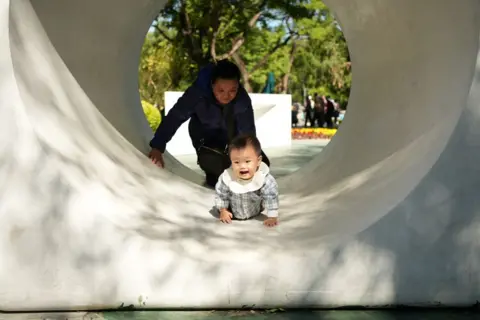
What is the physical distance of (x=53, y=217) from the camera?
9.09 feet

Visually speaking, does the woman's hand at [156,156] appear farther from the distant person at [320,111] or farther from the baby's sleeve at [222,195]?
the distant person at [320,111]

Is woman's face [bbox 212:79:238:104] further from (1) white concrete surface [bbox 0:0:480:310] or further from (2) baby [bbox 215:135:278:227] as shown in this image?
(1) white concrete surface [bbox 0:0:480:310]

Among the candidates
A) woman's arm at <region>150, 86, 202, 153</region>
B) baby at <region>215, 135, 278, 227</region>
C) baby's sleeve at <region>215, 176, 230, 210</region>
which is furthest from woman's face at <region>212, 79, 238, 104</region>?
baby's sleeve at <region>215, 176, 230, 210</region>

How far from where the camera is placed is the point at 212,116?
5219 mm

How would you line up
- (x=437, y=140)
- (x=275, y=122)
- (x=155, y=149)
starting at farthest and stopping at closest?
(x=275, y=122), (x=155, y=149), (x=437, y=140)

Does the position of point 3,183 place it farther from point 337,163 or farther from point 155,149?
point 337,163

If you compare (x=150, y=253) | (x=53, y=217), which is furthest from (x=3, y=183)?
(x=150, y=253)

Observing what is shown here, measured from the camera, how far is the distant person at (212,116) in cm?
480

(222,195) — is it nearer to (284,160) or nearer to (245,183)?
(245,183)

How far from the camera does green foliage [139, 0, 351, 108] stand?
1786 centimetres

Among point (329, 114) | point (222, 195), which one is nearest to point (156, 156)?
point (222, 195)

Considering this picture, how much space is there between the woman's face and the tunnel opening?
294 cm

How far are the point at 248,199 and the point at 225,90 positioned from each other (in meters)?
1.34

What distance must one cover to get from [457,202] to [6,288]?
6.82ft
